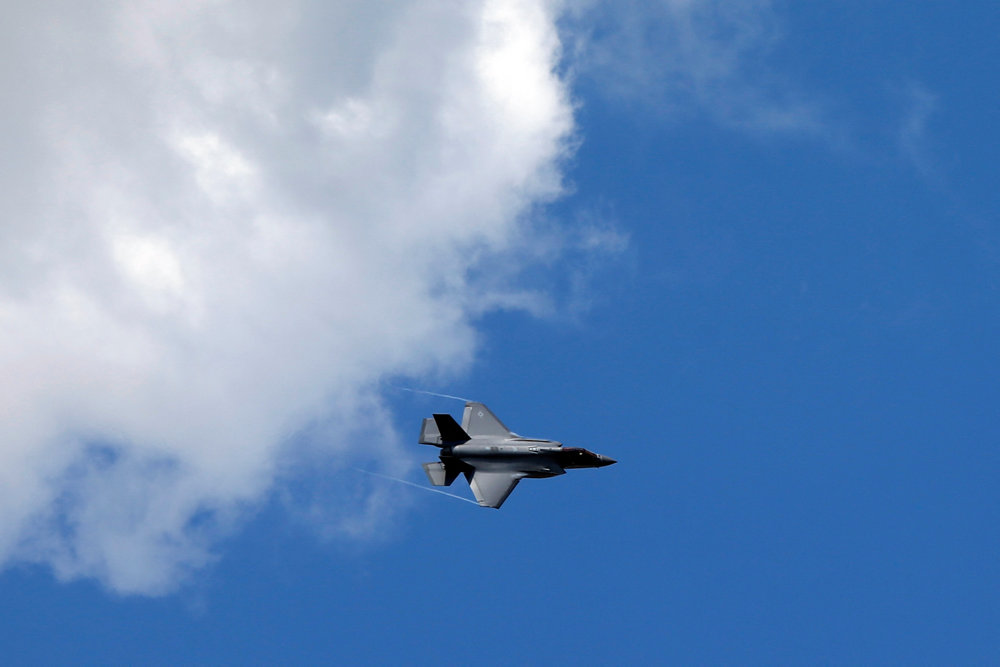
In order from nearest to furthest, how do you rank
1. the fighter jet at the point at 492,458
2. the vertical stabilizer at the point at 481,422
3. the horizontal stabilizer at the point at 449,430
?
the fighter jet at the point at 492,458 → the horizontal stabilizer at the point at 449,430 → the vertical stabilizer at the point at 481,422

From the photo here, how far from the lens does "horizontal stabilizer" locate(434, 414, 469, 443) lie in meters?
132

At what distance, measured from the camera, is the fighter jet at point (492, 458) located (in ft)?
418

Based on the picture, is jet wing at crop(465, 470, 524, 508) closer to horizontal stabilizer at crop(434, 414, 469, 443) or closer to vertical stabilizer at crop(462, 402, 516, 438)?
horizontal stabilizer at crop(434, 414, 469, 443)

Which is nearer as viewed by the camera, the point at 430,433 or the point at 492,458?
the point at 492,458

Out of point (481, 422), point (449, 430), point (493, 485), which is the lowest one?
point (493, 485)

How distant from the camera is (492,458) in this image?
12900 centimetres

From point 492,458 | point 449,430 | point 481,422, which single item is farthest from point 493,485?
point 481,422

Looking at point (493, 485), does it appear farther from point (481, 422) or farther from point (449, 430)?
point (481, 422)

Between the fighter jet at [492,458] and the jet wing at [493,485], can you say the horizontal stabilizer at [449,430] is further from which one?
the jet wing at [493,485]

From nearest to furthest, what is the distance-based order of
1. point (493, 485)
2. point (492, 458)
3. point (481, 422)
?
point (493, 485)
point (492, 458)
point (481, 422)

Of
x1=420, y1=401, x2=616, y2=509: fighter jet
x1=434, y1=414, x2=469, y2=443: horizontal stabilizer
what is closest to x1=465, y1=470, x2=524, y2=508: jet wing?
x1=420, y1=401, x2=616, y2=509: fighter jet

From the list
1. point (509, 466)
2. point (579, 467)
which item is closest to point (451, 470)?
point (509, 466)

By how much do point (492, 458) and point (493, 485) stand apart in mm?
3273

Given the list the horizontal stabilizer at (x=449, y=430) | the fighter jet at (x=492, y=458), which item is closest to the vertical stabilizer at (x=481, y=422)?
the fighter jet at (x=492, y=458)
